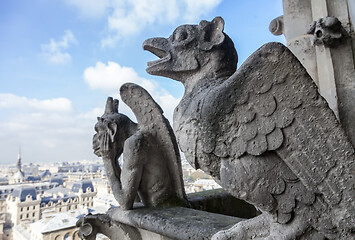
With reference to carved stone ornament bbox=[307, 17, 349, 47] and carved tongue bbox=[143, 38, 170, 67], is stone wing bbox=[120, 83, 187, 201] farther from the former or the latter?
carved stone ornament bbox=[307, 17, 349, 47]

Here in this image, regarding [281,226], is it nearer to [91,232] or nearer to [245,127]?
[245,127]

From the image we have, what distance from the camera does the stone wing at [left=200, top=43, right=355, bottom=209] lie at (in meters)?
0.90

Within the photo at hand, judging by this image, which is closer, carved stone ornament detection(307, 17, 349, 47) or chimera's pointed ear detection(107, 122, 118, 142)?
carved stone ornament detection(307, 17, 349, 47)

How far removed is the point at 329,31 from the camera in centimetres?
159

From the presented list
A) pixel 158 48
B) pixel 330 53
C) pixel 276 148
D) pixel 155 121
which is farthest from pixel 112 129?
pixel 330 53

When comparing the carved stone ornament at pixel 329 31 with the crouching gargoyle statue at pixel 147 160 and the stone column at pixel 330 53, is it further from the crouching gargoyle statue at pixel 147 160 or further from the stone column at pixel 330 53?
the crouching gargoyle statue at pixel 147 160

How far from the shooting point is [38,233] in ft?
18.9

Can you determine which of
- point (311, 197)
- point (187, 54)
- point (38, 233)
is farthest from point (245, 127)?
point (38, 233)

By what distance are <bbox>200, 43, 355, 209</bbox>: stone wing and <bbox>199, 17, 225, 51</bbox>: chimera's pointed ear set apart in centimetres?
29

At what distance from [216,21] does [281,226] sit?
3.24 feet

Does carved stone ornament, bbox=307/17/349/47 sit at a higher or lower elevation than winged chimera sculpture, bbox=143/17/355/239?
higher

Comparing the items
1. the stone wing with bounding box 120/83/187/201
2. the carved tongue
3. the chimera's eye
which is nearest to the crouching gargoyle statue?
the stone wing with bounding box 120/83/187/201

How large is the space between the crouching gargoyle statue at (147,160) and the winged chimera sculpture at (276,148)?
0.72 meters

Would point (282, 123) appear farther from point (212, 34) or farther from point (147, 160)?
point (147, 160)
